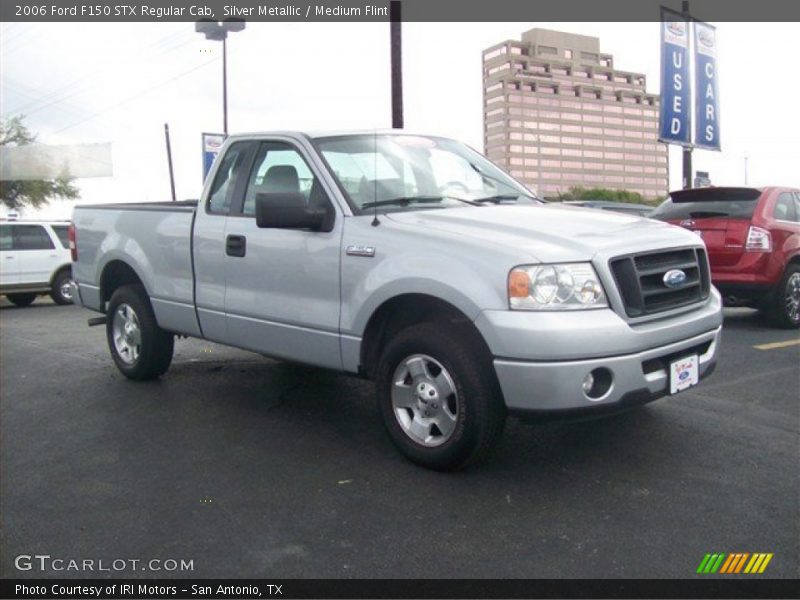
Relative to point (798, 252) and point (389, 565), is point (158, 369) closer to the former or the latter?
point (389, 565)

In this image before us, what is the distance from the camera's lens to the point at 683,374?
4098 millimetres

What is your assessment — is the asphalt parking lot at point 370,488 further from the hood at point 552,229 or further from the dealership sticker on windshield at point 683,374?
the hood at point 552,229

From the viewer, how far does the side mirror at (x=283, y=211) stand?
4.43 meters

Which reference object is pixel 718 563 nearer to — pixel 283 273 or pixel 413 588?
pixel 413 588

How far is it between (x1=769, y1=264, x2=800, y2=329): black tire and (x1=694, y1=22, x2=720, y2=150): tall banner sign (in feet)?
29.6

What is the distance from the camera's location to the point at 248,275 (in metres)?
5.17

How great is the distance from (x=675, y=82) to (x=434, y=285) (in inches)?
559

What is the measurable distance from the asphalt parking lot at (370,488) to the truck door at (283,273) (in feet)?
2.04

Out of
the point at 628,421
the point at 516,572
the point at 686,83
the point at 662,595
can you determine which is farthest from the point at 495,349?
the point at 686,83

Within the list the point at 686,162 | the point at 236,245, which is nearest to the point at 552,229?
the point at 236,245

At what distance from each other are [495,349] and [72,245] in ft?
16.3

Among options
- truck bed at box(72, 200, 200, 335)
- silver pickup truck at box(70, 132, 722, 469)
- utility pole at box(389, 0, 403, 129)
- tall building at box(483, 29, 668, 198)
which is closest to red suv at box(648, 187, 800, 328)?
silver pickup truck at box(70, 132, 722, 469)

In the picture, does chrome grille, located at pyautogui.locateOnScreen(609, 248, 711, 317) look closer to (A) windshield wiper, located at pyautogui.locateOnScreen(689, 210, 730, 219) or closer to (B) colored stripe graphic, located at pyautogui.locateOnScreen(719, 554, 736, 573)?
(B) colored stripe graphic, located at pyautogui.locateOnScreen(719, 554, 736, 573)

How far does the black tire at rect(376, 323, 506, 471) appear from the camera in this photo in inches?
151
